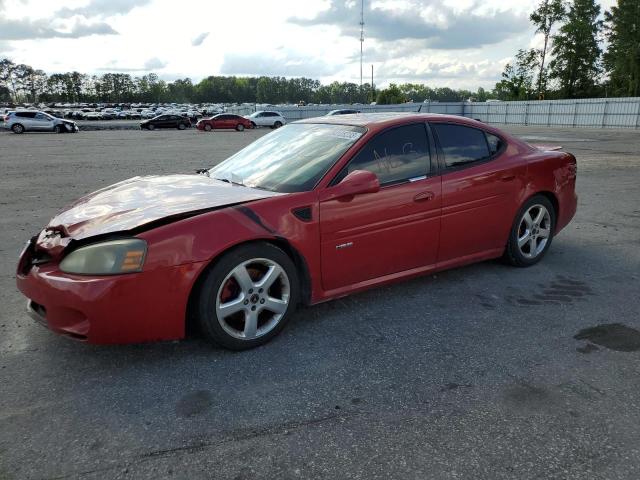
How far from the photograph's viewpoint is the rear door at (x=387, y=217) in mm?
3701

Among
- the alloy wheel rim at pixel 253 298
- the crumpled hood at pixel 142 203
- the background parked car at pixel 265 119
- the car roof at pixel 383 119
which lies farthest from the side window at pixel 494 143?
the background parked car at pixel 265 119

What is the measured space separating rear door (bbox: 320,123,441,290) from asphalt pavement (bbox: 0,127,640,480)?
38 cm

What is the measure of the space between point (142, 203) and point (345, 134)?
5.23 feet

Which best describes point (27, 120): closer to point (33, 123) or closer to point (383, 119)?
point (33, 123)

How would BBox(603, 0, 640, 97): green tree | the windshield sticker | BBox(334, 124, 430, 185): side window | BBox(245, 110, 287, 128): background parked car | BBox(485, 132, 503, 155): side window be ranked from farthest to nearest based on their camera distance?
BBox(603, 0, 640, 97): green tree, BBox(245, 110, 287, 128): background parked car, BBox(485, 132, 503, 155): side window, the windshield sticker, BBox(334, 124, 430, 185): side window

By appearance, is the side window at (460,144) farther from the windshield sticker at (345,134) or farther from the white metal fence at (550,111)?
the white metal fence at (550,111)

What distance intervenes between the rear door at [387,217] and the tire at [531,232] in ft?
3.52

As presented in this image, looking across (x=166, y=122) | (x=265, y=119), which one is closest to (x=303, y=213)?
(x=265, y=119)

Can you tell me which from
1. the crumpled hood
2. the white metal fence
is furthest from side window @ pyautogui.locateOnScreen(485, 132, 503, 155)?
the white metal fence

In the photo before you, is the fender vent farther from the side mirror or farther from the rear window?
the rear window

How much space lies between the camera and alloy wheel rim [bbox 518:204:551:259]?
4.98 m

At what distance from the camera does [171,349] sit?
3.44 metres


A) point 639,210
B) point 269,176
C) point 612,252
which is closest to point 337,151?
point 269,176

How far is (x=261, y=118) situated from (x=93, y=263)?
41099 mm
